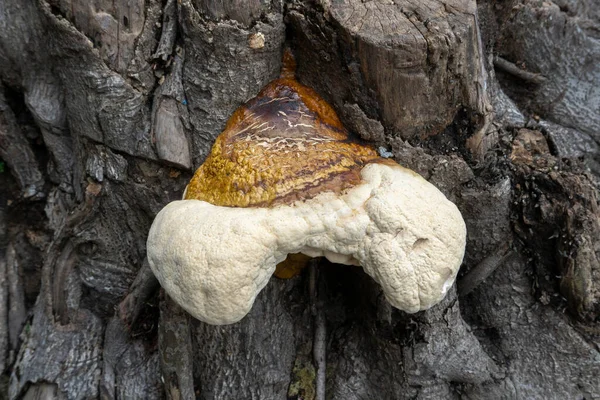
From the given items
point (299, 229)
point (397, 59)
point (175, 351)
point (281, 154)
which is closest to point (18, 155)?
point (175, 351)

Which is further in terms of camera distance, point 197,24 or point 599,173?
point 599,173

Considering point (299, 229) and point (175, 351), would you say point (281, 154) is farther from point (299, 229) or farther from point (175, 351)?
point (175, 351)

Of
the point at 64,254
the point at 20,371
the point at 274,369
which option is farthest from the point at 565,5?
the point at 20,371

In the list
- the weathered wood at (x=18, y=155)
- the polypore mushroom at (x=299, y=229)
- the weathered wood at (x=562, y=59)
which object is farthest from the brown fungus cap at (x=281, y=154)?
the weathered wood at (x=562, y=59)

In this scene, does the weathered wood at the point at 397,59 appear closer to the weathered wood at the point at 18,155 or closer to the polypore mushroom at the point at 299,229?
the polypore mushroom at the point at 299,229

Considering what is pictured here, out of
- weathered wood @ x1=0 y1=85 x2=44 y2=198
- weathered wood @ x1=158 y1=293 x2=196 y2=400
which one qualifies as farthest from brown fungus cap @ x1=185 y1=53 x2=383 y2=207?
weathered wood @ x1=0 y1=85 x2=44 y2=198

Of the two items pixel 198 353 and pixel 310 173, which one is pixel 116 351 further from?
pixel 310 173
